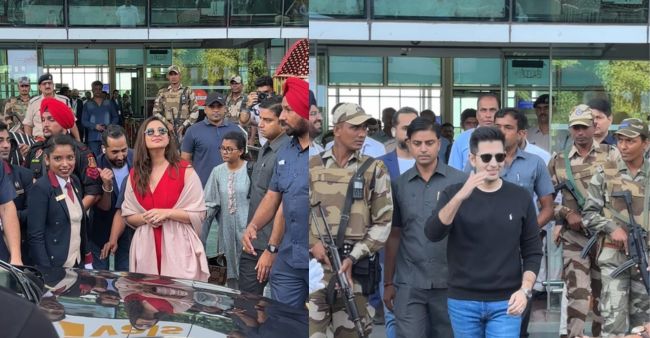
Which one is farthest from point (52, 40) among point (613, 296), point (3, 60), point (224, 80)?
point (613, 296)

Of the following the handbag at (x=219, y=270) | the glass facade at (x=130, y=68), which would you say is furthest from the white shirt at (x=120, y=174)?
the glass facade at (x=130, y=68)

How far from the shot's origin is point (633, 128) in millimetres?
4707

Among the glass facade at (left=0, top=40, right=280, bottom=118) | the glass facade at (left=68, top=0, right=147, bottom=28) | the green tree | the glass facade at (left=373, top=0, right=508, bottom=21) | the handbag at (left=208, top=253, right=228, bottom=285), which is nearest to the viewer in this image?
the glass facade at (left=373, top=0, right=508, bottom=21)

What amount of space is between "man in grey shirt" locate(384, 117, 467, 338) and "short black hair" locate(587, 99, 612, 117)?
666 mm

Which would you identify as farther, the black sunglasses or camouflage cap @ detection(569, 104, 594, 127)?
camouflage cap @ detection(569, 104, 594, 127)

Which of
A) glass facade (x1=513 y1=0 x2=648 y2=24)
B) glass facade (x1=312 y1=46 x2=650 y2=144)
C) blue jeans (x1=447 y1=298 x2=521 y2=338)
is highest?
→ glass facade (x1=513 y1=0 x2=648 y2=24)

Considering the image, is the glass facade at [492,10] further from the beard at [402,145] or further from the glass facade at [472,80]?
the beard at [402,145]

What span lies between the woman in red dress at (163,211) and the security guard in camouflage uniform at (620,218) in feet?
8.72

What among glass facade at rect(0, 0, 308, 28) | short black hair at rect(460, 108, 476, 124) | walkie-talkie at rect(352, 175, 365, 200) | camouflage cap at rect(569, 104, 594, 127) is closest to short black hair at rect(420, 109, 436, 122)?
short black hair at rect(460, 108, 476, 124)

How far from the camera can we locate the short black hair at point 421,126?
451 cm

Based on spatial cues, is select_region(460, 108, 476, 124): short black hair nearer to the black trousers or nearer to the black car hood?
the black car hood

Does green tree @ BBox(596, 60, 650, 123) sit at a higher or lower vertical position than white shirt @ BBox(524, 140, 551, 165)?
higher

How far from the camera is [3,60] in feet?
57.2

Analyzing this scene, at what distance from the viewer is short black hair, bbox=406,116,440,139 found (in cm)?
451
